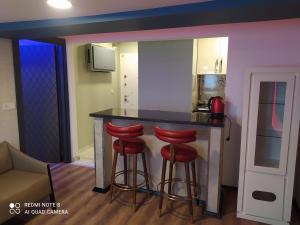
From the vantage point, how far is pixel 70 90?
12.6 feet

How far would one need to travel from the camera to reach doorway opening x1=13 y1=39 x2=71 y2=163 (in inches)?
142

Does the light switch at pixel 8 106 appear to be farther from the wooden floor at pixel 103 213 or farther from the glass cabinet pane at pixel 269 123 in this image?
the glass cabinet pane at pixel 269 123

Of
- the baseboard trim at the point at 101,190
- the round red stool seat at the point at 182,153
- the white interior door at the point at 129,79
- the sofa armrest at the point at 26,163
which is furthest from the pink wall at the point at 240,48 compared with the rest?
the white interior door at the point at 129,79

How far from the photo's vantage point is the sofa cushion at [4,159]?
8.70 feet

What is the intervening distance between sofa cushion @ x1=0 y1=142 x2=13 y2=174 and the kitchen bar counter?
1.02 meters

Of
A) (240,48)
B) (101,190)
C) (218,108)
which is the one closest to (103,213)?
(101,190)

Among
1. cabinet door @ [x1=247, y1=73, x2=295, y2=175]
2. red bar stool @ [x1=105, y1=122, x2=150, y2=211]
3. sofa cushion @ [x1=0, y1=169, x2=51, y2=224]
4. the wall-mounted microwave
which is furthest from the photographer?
the wall-mounted microwave

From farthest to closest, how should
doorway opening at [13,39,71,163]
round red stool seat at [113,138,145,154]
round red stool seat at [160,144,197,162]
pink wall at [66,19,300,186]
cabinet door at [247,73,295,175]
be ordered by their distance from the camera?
1. doorway opening at [13,39,71,163]
2. pink wall at [66,19,300,186]
3. round red stool seat at [113,138,145,154]
4. round red stool seat at [160,144,197,162]
5. cabinet door at [247,73,295,175]

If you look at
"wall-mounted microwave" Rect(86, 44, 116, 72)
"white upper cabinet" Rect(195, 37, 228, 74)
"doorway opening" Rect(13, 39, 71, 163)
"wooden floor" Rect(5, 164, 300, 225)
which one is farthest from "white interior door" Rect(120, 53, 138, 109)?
"wooden floor" Rect(5, 164, 300, 225)

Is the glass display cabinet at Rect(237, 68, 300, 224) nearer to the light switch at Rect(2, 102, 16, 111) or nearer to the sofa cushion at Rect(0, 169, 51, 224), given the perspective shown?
the sofa cushion at Rect(0, 169, 51, 224)

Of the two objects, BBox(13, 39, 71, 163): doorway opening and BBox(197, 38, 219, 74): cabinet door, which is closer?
BBox(13, 39, 71, 163): doorway opening

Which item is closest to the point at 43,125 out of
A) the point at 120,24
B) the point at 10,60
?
the point at 10,60

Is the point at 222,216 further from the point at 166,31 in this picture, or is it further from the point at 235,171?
the point at 166,31

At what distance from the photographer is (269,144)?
2.55 metres
